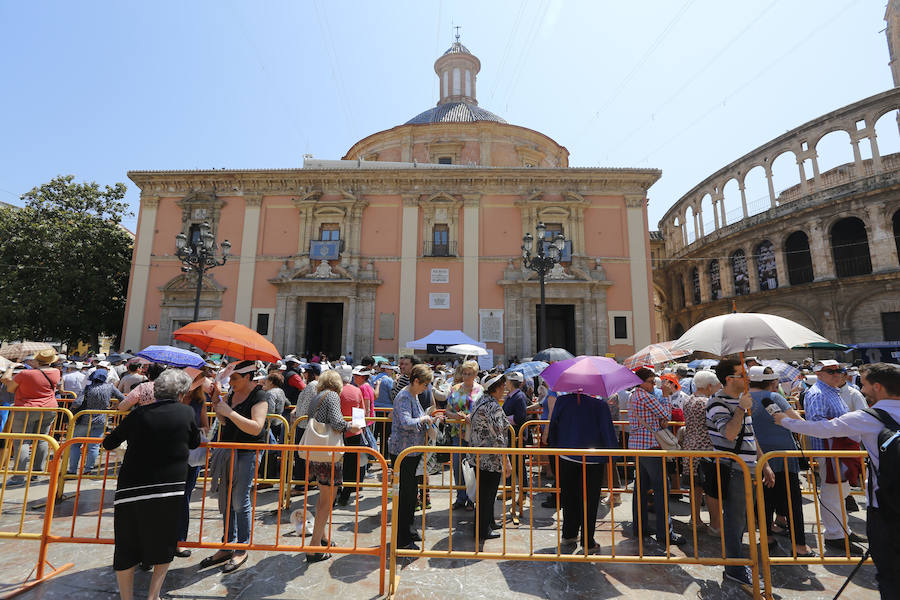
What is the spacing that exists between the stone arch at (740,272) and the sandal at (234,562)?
104 ft

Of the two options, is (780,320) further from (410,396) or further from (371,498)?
(371,498)

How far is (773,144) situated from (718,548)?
104ft

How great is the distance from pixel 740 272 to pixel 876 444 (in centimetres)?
3048

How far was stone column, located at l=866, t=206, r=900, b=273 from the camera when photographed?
845 inches

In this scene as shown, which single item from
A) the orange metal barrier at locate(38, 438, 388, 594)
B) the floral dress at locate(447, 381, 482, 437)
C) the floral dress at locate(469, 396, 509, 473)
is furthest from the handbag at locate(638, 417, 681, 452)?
the orange metal barrier at locate(38, 438, 388, 594)

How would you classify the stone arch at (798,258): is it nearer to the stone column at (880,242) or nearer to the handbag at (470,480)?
the stone column at (880,242)

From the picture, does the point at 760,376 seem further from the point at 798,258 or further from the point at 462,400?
the point at 798,258

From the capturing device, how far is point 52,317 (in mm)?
20078

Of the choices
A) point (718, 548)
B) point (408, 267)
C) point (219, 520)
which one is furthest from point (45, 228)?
point (718, 548)

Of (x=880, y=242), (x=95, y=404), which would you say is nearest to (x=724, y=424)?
(x=95, y=404)

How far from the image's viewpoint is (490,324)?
1912 centimetres

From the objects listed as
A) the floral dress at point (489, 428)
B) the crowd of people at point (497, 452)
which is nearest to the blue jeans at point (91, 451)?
the crowd of people at point (497, 452)

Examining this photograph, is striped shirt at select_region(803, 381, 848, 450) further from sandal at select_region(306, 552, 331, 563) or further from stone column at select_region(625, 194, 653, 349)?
stone column at select_region(625, 194, 653, 349)

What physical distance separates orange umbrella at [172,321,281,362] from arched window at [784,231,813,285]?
3038 cm
